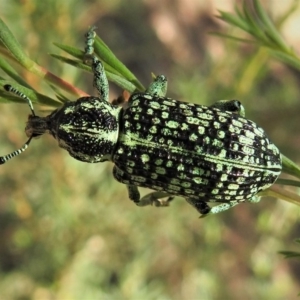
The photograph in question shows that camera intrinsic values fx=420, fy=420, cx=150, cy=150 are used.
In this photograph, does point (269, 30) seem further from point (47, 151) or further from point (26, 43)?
point (47, 151)

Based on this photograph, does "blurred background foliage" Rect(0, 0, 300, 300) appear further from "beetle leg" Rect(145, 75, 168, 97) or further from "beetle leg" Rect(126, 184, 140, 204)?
"beetle leg" Rect(126, 184, 140, 204)

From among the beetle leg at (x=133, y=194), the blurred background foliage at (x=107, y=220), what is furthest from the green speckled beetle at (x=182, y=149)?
the blurred background foliage at (x=107, y=220)

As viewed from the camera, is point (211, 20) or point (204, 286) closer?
point (204, 286)

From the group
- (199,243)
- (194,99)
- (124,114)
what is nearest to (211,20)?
(194,99)

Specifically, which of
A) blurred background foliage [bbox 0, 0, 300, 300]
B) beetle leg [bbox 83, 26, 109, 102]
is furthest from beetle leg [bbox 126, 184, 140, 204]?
blurred background foliage [bbox 0, 0, 300, 300]

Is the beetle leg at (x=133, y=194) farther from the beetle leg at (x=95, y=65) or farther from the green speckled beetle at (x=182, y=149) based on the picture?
the beetle leg at (x=95, y=65)

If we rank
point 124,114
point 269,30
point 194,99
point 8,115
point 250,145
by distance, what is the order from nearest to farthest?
point 269,30
point 250,145
point 124,114
point 8,115
point 194,99
